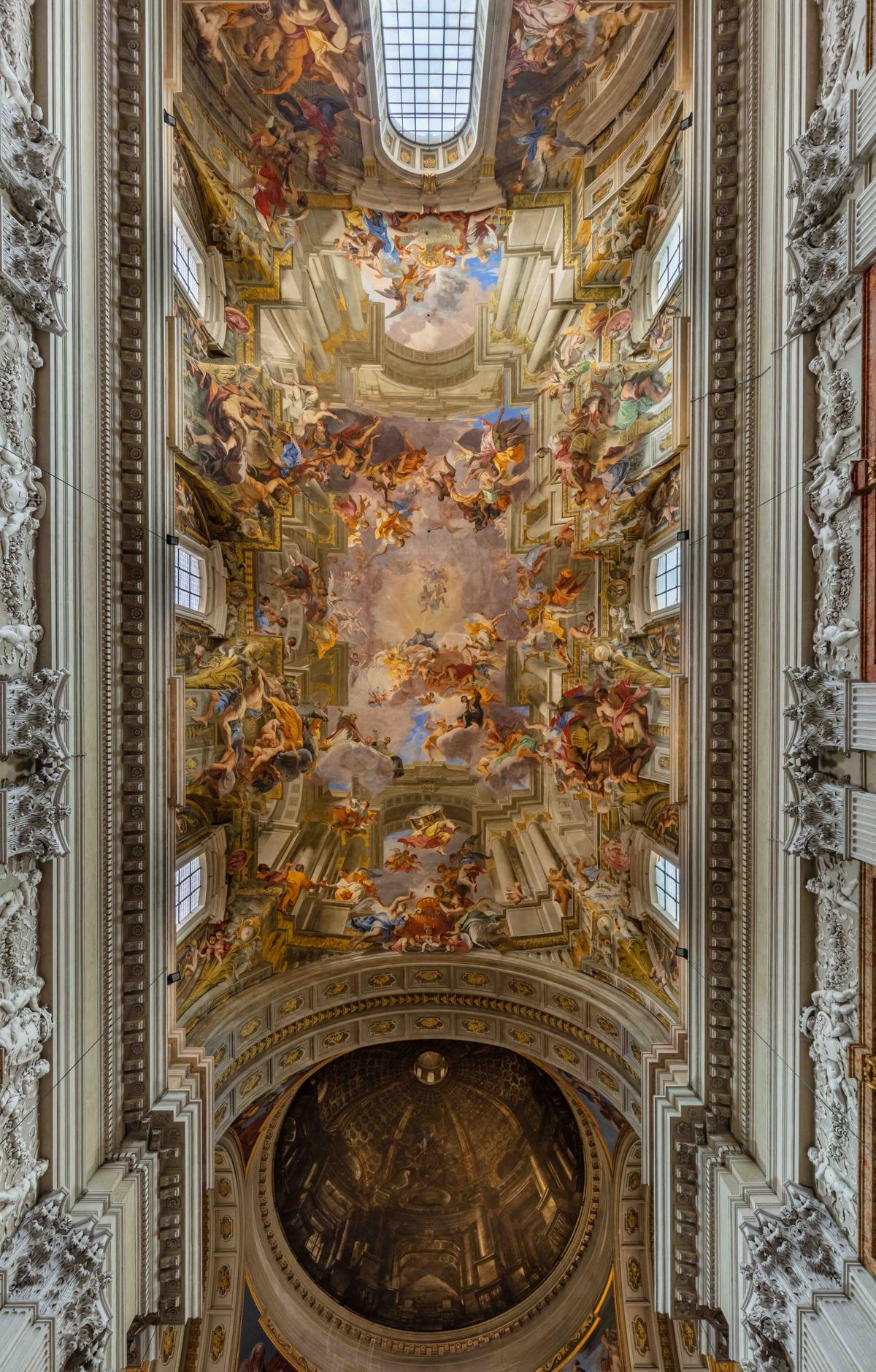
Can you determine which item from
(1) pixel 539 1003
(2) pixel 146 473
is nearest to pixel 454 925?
(1) pixel 539 1003

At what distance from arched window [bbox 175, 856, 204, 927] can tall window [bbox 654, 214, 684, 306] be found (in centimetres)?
1150

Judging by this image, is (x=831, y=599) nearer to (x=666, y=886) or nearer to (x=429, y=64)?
(x=666, y=886)

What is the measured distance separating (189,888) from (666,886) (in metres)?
7.96

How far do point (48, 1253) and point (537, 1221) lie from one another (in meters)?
11.3

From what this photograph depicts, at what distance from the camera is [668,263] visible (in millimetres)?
9562

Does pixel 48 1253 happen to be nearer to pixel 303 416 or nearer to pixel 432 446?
pixel 303 416

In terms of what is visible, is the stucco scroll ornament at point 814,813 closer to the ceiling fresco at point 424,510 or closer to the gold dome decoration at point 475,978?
the ceiling fresco at point 424,510

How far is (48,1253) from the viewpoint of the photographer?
6.89 m

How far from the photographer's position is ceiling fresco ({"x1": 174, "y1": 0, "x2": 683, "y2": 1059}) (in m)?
9.38

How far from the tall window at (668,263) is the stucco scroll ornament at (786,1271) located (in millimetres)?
11705

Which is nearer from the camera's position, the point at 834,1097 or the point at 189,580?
the point at 834,1097

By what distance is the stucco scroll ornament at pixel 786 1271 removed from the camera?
679 cm

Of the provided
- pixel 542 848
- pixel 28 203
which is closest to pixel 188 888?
pixel 542 848

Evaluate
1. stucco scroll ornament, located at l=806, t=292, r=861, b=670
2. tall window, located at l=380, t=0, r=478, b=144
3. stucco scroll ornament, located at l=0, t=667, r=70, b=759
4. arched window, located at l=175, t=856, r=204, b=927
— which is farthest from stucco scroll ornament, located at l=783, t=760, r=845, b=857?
tall window, located at l=380, t=0, r=478, b=144
